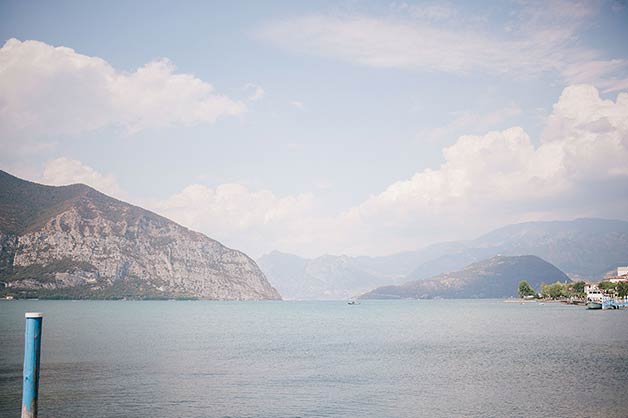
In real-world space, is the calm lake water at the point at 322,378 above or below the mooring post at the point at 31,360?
below

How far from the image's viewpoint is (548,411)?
51.7 meters

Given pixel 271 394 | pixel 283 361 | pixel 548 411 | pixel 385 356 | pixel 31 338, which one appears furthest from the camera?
pixel 385 356

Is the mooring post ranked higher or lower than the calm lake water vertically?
higher

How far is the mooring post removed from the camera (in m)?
27.8

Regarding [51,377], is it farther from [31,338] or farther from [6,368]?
[31,338]

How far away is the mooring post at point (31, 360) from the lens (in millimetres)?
27828

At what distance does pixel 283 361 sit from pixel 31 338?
66487mm

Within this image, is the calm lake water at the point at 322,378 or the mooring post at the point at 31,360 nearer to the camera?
the mooring post at the point at 31,360

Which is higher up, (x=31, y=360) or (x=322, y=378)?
(x=31, y=360)

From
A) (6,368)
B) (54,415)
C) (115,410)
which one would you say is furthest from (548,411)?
(6,368)

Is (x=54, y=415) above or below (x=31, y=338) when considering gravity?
below

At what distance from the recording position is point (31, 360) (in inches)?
1104

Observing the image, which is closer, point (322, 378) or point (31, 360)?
point (31, 360)

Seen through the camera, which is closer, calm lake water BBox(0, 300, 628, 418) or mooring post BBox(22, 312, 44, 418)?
mooring post BBox(22, 312, 44, 418)
